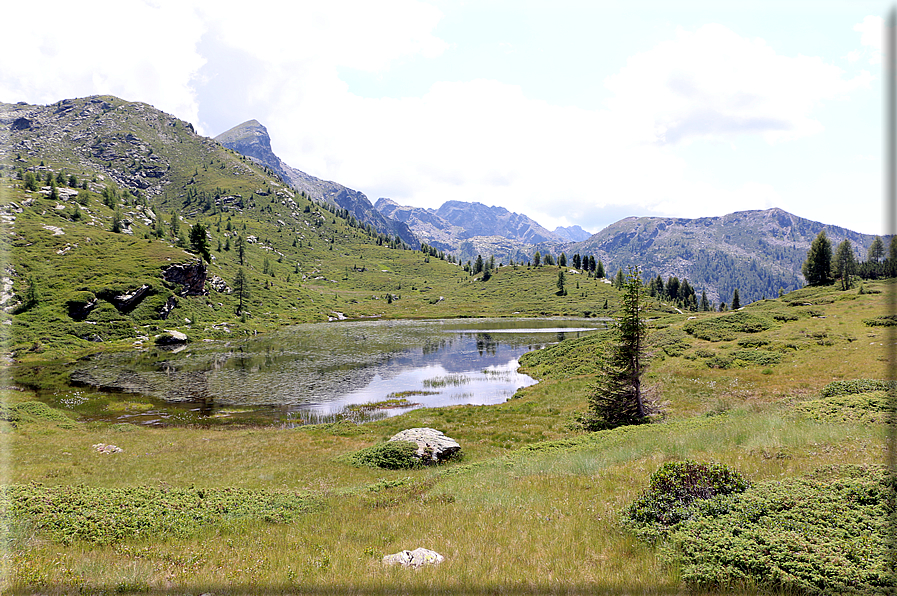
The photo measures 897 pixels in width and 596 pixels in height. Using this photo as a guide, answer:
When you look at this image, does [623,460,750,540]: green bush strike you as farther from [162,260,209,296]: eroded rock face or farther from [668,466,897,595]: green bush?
[162,260,209,296]: eroded rock face

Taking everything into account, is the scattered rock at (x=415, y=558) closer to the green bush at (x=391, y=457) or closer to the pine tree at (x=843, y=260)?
the green bush at (x=391, y=457)

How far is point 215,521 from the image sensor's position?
12492 millimetres

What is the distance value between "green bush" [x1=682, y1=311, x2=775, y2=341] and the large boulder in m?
46.3

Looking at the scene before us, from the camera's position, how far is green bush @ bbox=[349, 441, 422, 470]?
2234 cm

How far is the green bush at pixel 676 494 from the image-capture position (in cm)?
927

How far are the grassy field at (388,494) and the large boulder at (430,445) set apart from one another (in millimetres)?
1567

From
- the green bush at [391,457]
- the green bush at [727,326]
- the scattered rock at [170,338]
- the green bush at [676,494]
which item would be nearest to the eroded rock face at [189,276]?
the scattered rock at [170,338]

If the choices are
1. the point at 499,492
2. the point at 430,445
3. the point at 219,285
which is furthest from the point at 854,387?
the point at 219,285

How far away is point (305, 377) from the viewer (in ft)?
190

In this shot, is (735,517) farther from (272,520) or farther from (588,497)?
Answer: (272,520)

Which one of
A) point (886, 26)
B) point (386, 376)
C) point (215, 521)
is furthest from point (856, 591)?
point (386, 376)

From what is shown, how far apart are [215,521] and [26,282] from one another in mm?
121456

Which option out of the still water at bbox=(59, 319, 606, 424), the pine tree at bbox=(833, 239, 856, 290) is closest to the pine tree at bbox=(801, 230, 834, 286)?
the pine tree at bbox=(833, 239, 856, 290)

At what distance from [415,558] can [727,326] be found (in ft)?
208
